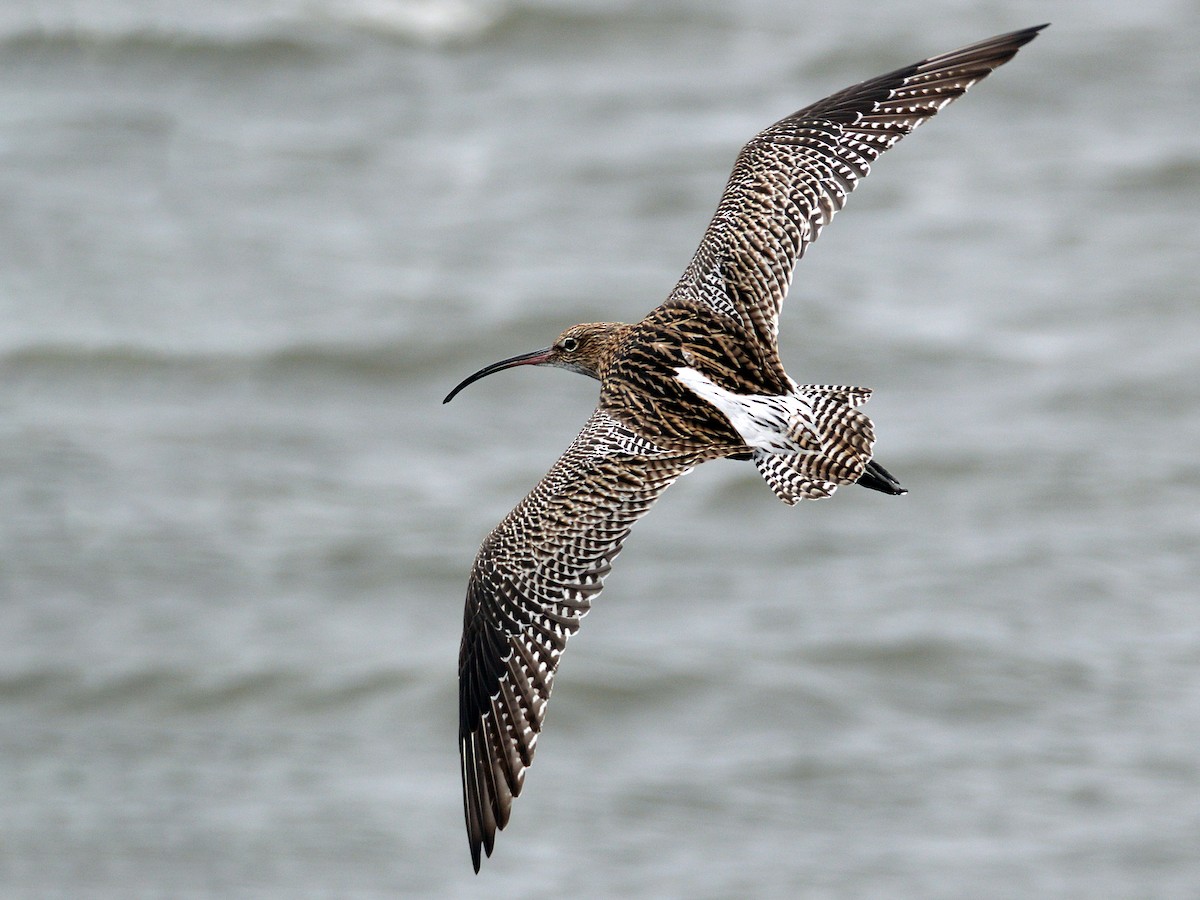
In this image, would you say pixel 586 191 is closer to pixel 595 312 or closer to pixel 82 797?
pixel 595 312

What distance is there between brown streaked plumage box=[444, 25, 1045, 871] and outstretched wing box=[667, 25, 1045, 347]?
0.01m

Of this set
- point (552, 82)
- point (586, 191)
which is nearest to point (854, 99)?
point (586, 191)

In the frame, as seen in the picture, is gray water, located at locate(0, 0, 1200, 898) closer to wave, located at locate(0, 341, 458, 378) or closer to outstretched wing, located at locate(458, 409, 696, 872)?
wave, located at locate(0, 341, 458, 378)

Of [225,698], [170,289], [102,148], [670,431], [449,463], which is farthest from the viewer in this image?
[102,148]

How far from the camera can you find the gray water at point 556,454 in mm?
17125

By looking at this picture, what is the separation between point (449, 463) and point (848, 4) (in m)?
9.31

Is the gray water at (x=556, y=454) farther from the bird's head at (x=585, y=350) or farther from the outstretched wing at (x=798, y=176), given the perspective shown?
the outstretched wing at (x=798, y=176)

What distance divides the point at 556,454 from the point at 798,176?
10.0 meters

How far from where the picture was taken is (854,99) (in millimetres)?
10250

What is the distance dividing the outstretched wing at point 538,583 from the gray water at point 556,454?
25.5ft

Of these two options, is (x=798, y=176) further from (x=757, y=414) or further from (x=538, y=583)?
(x=538, y=583)

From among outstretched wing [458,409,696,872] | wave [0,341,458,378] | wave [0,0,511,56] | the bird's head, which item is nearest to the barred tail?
outstretched wing [458,409,696,872]

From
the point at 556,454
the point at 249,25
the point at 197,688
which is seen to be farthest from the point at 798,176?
the point at 249,25

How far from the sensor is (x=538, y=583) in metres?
A: 8.98
